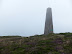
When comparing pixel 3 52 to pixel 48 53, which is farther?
pixel 3 52

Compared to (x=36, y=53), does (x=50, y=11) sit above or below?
above

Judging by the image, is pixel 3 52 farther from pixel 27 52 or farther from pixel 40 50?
pixel 40 50

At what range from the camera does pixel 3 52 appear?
14.7 metres

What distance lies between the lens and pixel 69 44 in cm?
1691

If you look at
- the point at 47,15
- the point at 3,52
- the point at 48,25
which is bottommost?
the point at 3,52

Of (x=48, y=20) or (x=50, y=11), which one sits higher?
(x=50, y=11)

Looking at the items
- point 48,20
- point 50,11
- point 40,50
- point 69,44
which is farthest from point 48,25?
point 40,50

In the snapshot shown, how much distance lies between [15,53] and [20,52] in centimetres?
59

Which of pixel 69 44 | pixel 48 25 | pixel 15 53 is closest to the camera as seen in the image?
pixel 15 53

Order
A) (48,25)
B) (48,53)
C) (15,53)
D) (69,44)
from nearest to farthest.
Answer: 1. (48,53)
2. (15,53)
3. (69,44)
4. (48,25)

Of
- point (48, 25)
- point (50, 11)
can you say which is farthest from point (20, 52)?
point (50, 11)

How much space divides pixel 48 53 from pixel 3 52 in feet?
17.4

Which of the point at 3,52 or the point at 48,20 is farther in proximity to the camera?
the point at 48,20

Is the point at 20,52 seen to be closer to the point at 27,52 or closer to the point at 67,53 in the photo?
the point at 27,52
